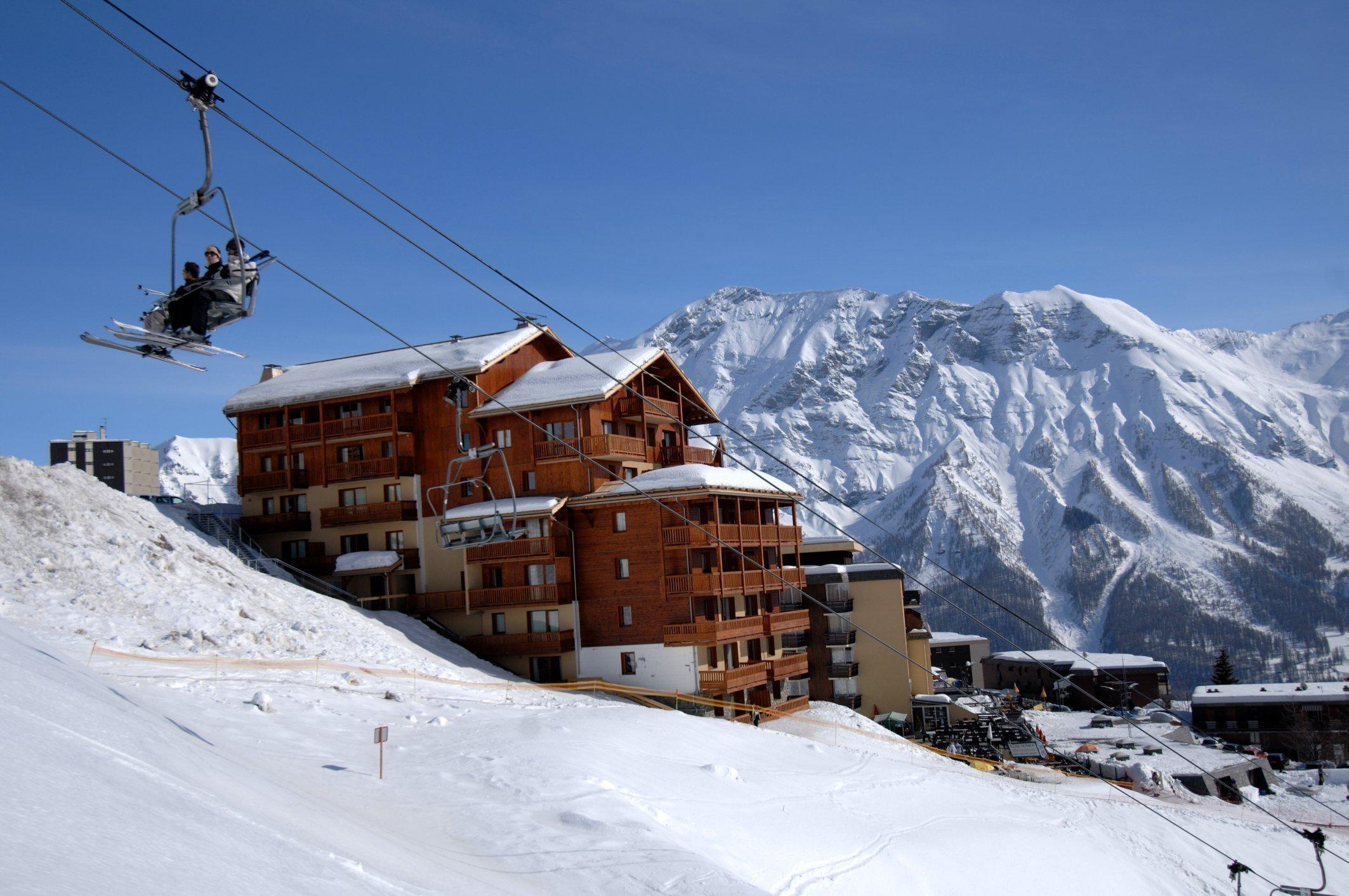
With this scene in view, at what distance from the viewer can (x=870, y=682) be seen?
194 ft

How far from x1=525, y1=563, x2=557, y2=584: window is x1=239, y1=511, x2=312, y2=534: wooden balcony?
41.3ft

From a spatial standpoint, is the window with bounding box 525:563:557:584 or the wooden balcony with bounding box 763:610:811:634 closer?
the window with bounding box 525:563:557:584

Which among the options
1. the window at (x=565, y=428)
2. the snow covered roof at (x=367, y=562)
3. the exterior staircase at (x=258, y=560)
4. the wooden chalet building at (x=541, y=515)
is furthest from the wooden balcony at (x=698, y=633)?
the exterior staircase at (x=258, y=560)

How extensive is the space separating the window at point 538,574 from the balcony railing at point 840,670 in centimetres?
2291

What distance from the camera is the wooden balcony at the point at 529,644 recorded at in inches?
1625

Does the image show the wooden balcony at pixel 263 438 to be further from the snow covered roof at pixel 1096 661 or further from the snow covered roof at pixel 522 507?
the snow covered roof at pixel 1096 661

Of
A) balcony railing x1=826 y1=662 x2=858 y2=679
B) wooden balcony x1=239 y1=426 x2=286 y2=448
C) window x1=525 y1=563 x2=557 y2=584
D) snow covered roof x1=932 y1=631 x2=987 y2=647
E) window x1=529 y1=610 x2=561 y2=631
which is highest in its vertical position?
wooden balcony x1=239 y1=426 x2=286 y2=448

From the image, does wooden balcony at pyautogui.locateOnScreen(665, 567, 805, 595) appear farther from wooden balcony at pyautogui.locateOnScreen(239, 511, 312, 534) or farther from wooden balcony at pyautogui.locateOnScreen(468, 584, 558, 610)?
wooden balcony at pyautogui.locateOnScreen(239, 511, 312, 534)

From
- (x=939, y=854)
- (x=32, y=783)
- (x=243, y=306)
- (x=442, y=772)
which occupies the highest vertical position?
(x=243, y=306)

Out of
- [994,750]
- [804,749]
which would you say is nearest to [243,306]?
[804,749]

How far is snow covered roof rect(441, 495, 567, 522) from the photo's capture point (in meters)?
40.7

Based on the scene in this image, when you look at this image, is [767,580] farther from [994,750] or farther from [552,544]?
[994,750]

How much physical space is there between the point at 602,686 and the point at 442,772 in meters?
20.8

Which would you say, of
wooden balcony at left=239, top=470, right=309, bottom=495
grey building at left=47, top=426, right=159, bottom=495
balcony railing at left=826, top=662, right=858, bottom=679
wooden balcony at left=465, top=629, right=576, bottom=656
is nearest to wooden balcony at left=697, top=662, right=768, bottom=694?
wooden balcony at left=465, top=629, right=576, bottom=656
